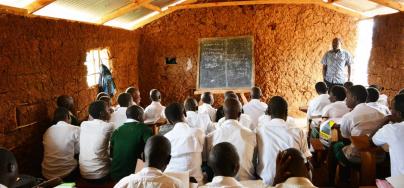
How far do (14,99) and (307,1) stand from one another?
6.19 m

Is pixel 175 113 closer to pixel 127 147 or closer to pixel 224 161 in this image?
pixel 127 147

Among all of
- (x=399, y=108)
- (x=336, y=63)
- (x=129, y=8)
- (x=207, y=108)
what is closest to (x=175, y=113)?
(x=207, y=108)

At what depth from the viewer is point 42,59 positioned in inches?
185

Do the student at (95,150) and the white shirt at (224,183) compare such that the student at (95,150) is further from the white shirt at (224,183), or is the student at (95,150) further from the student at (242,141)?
the white shirt at (224,183)

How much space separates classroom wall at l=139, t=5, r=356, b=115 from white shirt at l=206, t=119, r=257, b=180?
6.13 metres

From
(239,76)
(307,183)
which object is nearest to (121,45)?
(239,76)

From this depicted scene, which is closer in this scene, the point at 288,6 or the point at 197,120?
the point at 197,120

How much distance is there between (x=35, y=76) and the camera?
450 cm

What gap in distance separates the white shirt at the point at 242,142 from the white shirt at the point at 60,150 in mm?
1620

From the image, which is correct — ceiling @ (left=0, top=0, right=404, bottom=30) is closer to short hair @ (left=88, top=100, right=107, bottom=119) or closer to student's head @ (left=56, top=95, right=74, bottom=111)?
student's head @ (left=56, top=95, right=74, bottom=111)

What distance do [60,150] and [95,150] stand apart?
0.46 m

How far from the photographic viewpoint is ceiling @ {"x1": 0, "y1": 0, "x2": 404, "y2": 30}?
4457 mm

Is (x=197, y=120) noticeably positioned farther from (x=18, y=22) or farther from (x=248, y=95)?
(x=248, y=95)

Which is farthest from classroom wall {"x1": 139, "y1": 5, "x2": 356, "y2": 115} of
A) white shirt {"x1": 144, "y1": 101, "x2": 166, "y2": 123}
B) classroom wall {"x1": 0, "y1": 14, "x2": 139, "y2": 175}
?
white shirt {"x1": 144, "y1": 101, "x2": 166, "y2": 123}
